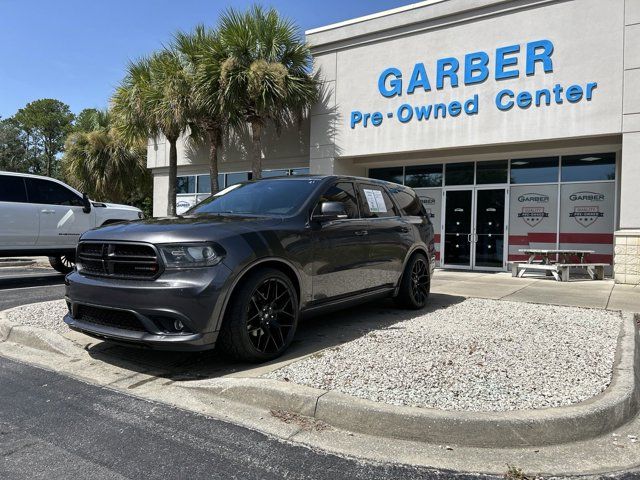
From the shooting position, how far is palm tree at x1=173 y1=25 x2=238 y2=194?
1334 cm

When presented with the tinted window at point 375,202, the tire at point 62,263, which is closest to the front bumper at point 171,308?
the tinted window at point 375,202

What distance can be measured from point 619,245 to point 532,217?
275 centimetres

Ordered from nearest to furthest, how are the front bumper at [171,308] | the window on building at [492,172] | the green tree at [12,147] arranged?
the front bumper at [171,308]
the window on building at [492,172]
the green tree at [12,147]

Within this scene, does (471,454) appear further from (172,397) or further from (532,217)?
(532,217)

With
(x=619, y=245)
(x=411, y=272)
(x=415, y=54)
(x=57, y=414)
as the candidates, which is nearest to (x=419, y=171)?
(x=415, y=54)

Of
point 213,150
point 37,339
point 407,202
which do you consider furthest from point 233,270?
point 213,150

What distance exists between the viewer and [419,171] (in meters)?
14.8

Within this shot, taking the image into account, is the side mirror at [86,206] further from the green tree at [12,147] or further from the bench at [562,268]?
the green tree at [12,147]

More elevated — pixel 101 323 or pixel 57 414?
pixel 101 323

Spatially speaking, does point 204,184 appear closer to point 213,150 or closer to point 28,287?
point 213,150

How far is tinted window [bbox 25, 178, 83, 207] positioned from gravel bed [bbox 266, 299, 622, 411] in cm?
748

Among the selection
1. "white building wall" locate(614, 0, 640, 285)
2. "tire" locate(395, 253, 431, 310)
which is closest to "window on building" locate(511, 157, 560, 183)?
"white building wall" locate(614, 0, 640, 285)

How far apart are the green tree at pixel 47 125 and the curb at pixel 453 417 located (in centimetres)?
5447

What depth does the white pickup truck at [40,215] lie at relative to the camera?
29.9 feet
